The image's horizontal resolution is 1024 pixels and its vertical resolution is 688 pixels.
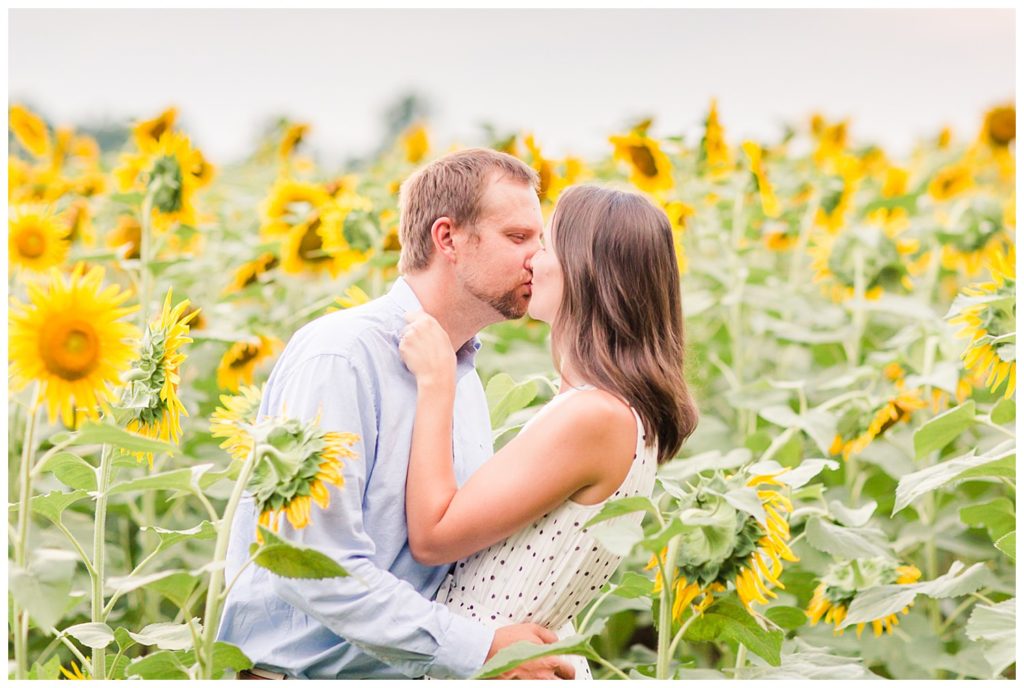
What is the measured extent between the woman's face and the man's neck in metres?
0.10

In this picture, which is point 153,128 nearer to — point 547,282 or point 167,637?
point 547,282

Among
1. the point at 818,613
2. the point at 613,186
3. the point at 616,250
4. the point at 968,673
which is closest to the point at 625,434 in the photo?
the point at 616,250

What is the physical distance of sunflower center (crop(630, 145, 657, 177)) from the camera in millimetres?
3039

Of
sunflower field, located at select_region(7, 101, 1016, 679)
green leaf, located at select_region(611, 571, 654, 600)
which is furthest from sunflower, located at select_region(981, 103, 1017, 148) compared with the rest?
green leaf, located at select_region(611, 571, 654, 600)

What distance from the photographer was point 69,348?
134 cm

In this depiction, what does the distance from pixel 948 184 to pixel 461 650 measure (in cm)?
336

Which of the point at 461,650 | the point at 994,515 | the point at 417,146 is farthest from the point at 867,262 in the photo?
the point at 461,650

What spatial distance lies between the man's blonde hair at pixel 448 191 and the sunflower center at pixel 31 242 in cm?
103

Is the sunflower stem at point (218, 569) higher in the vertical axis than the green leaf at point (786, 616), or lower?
Result: higher

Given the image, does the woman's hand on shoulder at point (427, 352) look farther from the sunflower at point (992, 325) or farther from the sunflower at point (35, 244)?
the sunflower at point (35, 244)

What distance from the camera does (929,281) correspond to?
11.3ft

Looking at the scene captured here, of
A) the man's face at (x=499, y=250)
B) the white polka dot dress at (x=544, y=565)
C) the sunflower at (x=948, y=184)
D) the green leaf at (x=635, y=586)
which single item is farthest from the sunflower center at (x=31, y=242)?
the sunflower at (x=948, y=184)

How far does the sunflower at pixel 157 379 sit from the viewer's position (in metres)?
1.46

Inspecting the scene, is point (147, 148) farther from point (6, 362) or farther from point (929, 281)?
point (929, 281)
